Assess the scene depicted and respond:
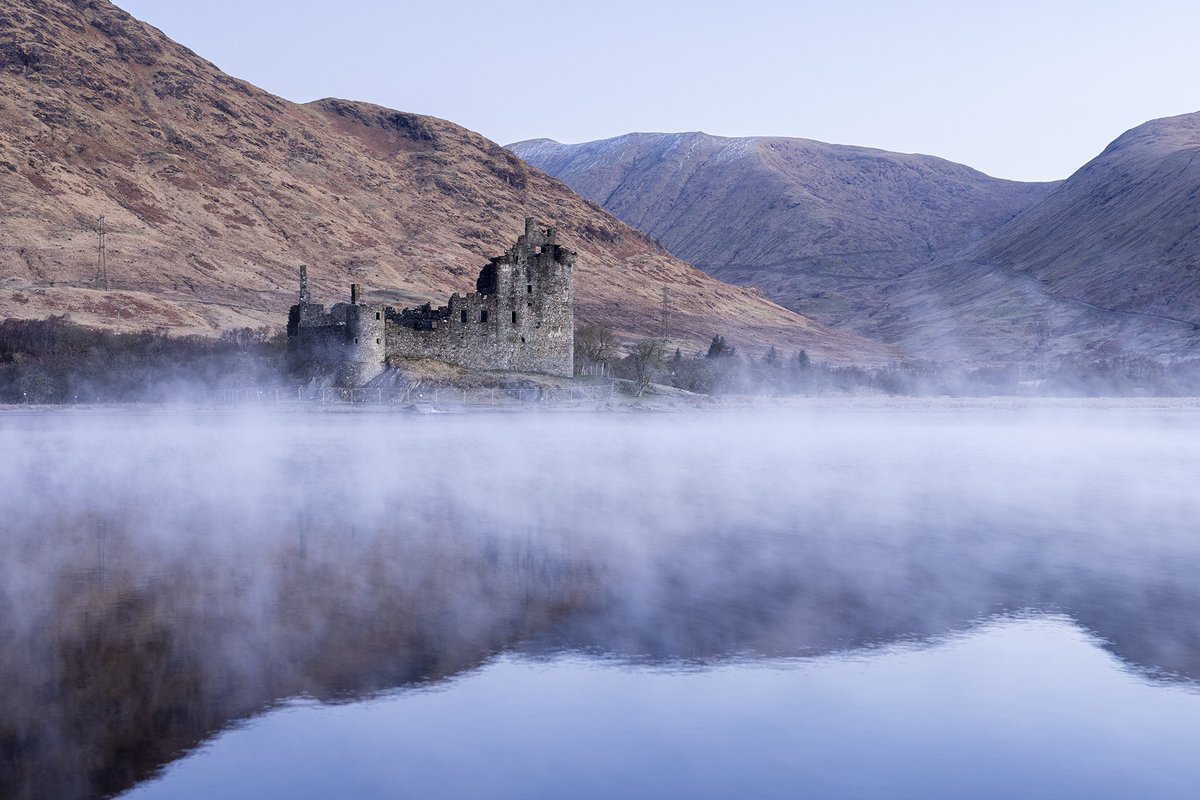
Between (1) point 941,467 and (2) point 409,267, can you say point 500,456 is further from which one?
(2) point 409,267

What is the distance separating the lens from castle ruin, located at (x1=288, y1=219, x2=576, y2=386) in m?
46.8

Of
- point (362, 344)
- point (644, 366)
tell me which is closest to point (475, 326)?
point (362, 344)

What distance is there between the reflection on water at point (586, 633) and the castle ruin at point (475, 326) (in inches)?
881

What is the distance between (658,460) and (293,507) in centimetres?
1240

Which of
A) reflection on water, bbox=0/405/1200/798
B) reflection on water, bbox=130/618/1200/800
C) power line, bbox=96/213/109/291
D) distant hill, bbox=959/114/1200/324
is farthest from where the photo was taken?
distant hill, bbox=959/114/1200/324

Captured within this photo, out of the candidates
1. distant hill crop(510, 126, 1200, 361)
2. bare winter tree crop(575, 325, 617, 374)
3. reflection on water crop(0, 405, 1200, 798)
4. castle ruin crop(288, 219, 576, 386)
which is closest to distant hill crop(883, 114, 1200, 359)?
distant hill crop(510, 126, 1200, 361)

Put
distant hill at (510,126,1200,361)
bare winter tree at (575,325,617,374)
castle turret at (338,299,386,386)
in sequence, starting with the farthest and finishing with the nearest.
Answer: distant hill at (510,126,1200,361) < bare winter tree at (575,325,617,374) < castle turret at (338,299,386,386)

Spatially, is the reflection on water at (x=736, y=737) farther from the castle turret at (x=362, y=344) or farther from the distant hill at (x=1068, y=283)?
the distant hill at (x=1068, y=283)

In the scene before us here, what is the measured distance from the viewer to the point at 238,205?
123 m

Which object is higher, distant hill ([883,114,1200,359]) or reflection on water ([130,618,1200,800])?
distant hill ([883,114,1200,359])

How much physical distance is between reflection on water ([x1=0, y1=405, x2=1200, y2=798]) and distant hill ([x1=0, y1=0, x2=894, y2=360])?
6680 cm

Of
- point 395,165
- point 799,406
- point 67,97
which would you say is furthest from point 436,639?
point 395,165

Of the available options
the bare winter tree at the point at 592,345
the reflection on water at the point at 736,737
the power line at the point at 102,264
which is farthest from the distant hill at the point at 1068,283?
the reflection on water at the point at 736,737

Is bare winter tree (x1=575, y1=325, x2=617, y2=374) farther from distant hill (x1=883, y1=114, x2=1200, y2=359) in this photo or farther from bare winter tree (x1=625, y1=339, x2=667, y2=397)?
distant hill (x1=883, y1=114, x2=1200, y2=359)
